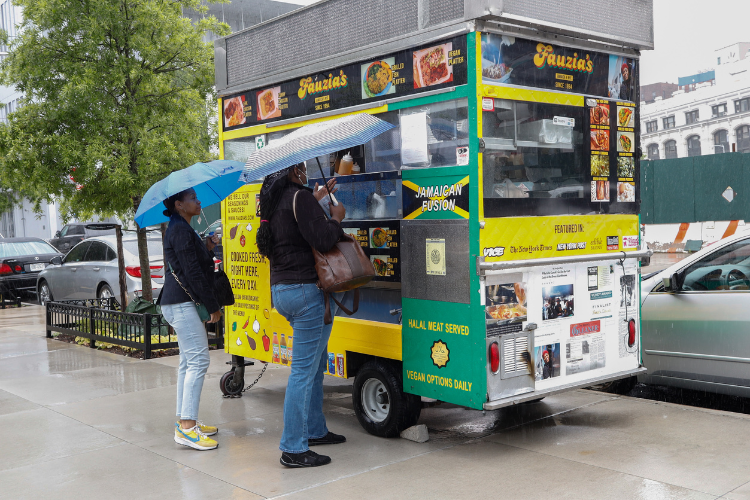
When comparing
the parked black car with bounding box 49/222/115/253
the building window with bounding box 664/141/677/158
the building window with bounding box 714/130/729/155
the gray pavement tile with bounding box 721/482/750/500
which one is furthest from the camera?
the building window with bounding box 664/141/677/158

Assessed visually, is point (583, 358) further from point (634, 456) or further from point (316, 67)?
point (316, 67)

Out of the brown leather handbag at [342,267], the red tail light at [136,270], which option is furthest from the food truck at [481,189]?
the red tail light at [136,270]

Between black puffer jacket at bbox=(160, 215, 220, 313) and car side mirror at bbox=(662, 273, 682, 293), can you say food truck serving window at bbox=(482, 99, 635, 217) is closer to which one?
car side mirror at bbox=(662, 273, 682, 293)

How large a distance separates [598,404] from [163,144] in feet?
23.3

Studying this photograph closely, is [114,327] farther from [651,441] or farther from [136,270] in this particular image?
[651,441]

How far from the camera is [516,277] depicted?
196 inches

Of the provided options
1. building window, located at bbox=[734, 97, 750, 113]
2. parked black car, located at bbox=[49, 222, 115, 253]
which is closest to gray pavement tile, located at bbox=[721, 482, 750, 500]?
parked black car, located at bbox=[49, 222, 115, 253]

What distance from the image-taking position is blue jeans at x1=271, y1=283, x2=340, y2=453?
4824mm

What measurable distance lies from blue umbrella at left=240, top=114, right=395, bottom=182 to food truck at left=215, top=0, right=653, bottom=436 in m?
0.47

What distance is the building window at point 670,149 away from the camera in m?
65.8

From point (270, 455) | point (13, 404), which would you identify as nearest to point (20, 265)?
point (13, 404)

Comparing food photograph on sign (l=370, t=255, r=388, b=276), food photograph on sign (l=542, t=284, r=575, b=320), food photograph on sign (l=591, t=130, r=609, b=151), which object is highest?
food photograph on sign (l=591, t=130, r=609, b=151)

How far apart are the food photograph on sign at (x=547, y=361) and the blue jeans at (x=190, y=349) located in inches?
95.3

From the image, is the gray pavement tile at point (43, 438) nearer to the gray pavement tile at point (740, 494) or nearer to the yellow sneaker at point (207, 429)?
the yellow sneaker at point (207, 429)
